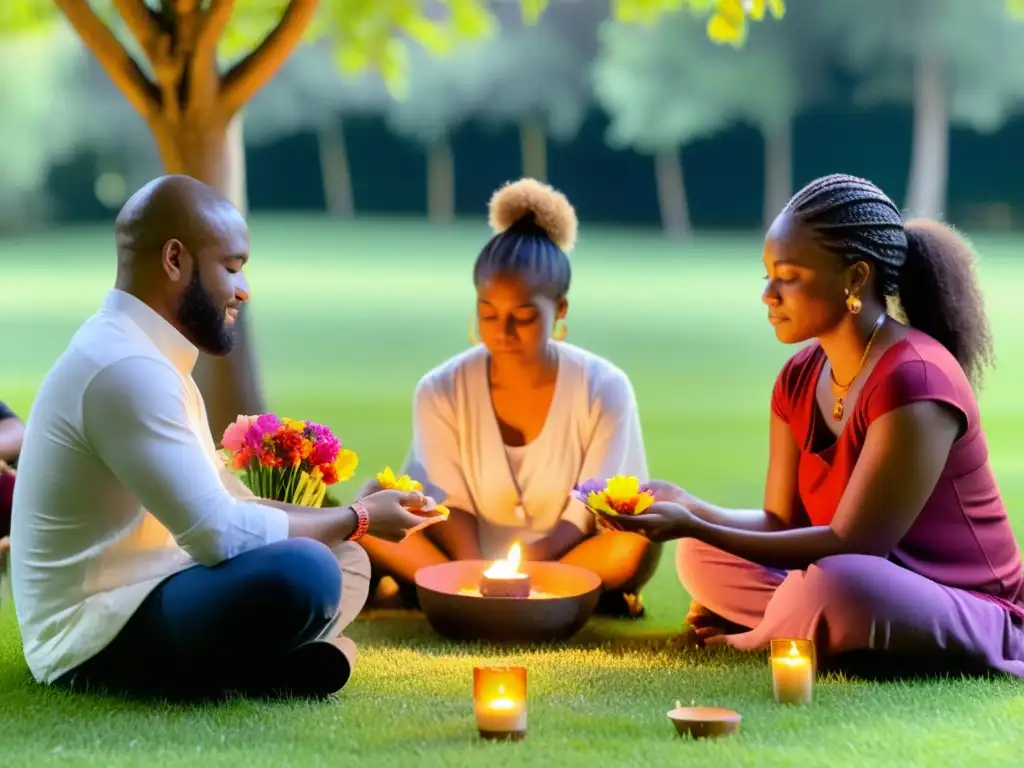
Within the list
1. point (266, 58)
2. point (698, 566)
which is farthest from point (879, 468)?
point (266, 58)

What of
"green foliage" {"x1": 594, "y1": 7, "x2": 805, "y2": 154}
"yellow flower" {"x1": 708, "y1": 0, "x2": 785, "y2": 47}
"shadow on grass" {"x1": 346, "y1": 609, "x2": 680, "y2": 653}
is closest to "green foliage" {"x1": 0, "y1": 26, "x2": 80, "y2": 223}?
"green foliage" {"x1": 594, "y1": 7, "x2": 805, "y2": 154}

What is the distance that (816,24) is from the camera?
1491cm

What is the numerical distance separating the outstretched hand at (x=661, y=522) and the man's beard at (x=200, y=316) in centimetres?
116

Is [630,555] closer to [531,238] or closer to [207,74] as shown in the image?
[531,238]

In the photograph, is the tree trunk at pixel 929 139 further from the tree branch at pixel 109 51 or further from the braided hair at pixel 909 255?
the braided hair at pixel 909 255

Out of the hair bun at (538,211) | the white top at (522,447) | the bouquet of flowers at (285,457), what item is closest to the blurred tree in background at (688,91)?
the hair bun at (538,211)

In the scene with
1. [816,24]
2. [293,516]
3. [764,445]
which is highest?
[816,24]

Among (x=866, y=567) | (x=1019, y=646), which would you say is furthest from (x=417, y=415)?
(x=1019, y=646)

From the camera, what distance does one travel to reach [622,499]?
3.83 meters

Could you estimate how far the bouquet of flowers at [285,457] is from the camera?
375 cm

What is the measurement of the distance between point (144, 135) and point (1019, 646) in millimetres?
13617

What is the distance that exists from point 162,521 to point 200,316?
1.76ft

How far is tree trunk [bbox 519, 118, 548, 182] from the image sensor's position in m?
15.8

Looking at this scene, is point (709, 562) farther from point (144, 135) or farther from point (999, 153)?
point (144, 135)
